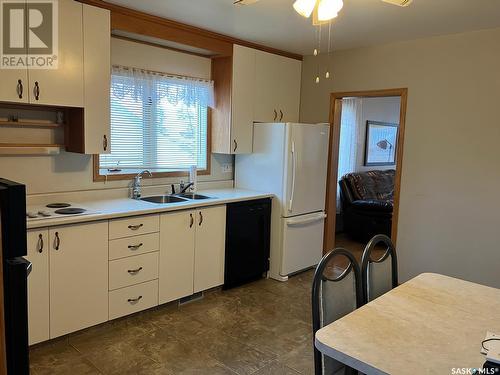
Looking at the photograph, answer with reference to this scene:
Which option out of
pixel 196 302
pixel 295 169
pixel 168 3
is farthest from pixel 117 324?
pixel 168 3

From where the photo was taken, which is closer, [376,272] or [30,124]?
[376,272]

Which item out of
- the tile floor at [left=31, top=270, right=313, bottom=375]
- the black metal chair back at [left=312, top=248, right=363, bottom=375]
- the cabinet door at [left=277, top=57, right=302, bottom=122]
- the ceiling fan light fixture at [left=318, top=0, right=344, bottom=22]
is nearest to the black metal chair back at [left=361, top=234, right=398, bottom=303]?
the black metal chair back at [left=312, top=248, right=363, bottom=375]

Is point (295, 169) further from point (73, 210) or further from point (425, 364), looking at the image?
point (425, 364)

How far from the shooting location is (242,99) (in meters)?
4.21

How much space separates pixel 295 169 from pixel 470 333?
8.77 ft

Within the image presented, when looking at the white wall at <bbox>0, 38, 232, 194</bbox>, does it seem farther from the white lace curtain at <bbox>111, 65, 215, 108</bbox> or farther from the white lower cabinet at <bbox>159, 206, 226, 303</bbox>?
the white lower cabinet at <bbox>159, 206, 226, 303</bbox>

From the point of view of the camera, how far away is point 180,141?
4.16 meters

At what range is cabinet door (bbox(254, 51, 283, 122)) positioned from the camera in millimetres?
4340

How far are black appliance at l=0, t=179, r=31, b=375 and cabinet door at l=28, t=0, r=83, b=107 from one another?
1.41 meters

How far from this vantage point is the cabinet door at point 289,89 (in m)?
4.63

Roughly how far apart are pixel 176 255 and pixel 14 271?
1.91 m

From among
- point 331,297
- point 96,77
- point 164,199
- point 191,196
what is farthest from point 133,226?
point 331,297

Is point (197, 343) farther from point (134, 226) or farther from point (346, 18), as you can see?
point (346, 18)

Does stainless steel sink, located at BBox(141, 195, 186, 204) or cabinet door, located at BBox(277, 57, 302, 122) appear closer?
stainless steel sink, located at BBox(141, 195, 186, 204)
